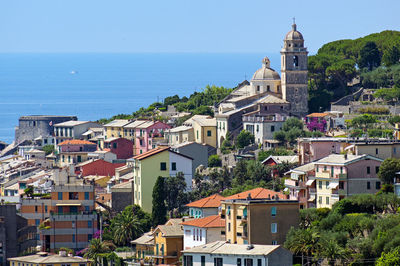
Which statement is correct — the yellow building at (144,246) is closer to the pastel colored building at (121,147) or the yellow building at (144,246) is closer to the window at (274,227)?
the window at (274,227)

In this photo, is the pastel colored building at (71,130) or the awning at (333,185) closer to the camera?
the awning at (333,185)

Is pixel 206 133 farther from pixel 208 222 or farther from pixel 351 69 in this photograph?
pixel 208 222

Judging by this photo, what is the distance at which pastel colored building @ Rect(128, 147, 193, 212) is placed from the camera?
Result: 8319 cm

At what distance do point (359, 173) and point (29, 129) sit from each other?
64.6m

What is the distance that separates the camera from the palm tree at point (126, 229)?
7425cm

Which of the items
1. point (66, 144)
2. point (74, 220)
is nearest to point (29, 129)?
point (66, 144)

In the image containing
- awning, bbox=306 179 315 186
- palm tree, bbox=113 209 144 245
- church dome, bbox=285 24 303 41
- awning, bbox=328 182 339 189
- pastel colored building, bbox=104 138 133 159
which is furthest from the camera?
pastel colored building, bbox=104 138 133 159

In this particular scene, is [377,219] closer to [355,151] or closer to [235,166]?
[355,151]

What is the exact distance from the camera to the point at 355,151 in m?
74.3

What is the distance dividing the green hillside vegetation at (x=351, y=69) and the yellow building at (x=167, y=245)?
3641 cm

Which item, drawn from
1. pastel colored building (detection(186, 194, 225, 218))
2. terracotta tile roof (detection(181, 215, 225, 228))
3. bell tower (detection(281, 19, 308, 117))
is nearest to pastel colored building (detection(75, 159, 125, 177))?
bell tower (detection(281, 19, 308, 117))

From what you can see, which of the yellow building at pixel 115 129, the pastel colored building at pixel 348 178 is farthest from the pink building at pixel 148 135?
the pastel colored building at pixel 348 178

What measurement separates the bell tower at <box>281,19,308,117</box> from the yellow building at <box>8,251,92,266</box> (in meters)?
39.0

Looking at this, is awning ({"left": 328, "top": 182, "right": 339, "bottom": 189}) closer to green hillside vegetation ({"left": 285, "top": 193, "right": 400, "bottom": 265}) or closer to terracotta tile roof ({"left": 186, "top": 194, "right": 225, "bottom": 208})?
green hillside vegetation ({"left": 285, "top": 193, "right": 400, "bottom": 265})
